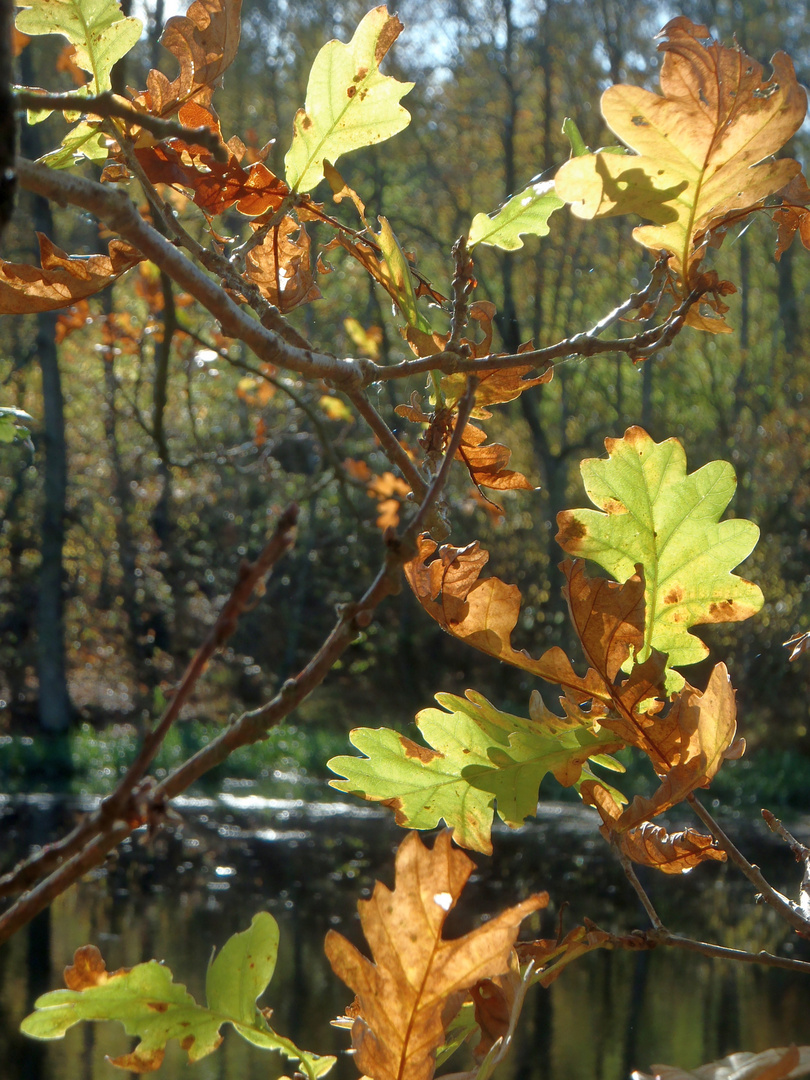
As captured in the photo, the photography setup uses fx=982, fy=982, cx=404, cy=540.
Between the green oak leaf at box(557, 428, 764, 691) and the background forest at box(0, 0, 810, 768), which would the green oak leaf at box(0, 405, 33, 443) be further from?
the background forest at box(0, 0, 810, 768)

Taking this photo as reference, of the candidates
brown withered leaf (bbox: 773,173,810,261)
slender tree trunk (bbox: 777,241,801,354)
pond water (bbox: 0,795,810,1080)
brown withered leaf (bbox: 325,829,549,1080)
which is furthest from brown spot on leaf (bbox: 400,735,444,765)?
slender tree trunk (bbox: 777,241,801,354)

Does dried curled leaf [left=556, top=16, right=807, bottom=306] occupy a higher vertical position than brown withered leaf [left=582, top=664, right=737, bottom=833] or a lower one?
higher

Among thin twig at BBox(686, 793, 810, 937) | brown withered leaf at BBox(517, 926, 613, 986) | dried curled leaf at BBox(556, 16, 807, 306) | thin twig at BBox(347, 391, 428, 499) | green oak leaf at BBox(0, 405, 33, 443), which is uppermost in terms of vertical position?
green oak leaf at BBox(0, 405, 33, 443)

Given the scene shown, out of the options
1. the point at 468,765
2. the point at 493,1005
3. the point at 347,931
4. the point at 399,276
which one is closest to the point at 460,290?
→ the point at 399,276

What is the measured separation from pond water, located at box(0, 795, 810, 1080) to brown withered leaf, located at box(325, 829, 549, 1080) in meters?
1.00

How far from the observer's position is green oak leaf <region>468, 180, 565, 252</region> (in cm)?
51

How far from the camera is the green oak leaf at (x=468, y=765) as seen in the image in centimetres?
46

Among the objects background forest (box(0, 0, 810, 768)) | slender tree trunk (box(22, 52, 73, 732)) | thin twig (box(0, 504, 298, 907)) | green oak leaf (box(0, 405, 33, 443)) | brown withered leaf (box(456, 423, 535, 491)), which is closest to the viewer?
thin twig (box(0, 504, 298, 907))

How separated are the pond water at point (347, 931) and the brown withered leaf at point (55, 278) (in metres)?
1.06

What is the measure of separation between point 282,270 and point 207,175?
2.6 inches

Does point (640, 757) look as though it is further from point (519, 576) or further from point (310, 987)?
point (310, 987)

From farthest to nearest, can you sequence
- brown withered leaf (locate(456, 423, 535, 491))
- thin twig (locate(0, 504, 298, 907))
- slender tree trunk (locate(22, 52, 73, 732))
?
1. slender tree trunk (locate(22, 52, 73, 732))
2. brown withered leaf (locate(456, 423, 535, 491))
3. thin twig (locate(0, 504, 298, 907))

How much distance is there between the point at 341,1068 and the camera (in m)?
2.40

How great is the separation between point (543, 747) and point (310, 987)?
284 centimetres
